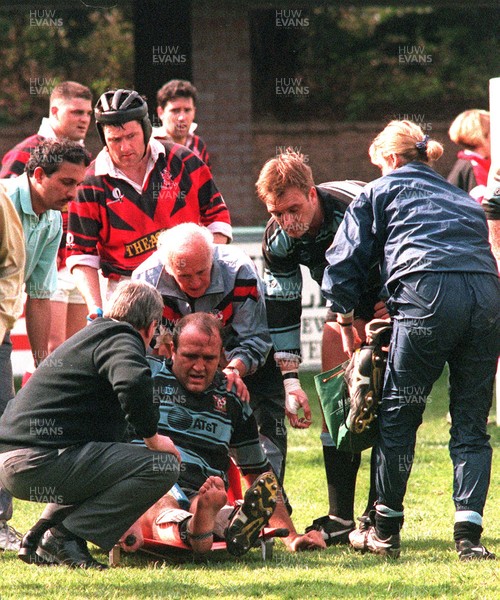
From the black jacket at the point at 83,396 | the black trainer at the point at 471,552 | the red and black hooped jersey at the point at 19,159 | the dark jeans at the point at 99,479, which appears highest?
the red and black hooped jersey at the point at 19,159

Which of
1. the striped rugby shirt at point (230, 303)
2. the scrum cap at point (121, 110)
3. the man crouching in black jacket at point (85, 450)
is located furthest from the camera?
the scrum cap at point (121, 110)

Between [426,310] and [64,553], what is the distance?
5.92ft

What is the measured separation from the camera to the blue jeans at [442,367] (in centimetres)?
479

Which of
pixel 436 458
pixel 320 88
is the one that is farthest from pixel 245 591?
pixel 320 88

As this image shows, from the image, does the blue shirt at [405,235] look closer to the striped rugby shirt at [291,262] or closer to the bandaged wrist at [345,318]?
the bandaged wrist at [345,318]

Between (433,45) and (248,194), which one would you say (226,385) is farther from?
(433,45)

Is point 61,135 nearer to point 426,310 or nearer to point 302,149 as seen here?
point 426,310

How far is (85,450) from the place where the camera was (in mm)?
4758

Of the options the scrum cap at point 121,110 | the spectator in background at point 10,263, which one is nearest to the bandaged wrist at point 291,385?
the spectator in background at point 10,263

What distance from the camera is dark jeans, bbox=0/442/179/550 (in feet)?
15.5

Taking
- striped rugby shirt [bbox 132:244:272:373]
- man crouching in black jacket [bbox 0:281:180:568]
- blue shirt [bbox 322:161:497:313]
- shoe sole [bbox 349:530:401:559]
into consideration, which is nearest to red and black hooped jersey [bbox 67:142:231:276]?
striped rugby shirt [bbox 132:244:272:373]

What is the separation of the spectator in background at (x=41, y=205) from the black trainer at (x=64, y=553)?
24.6 inches

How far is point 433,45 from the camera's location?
22.0 m

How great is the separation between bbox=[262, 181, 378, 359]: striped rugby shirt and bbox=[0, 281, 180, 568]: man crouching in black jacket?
0.92m
